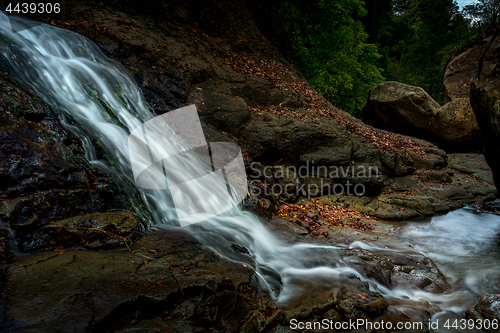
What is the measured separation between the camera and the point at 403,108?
16.7m

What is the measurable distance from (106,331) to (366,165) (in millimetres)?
9269

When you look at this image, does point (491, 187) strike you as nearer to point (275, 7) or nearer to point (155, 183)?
point (275, 7)

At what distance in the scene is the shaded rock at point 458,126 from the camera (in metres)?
15.3

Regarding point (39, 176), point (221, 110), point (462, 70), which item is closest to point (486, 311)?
point (39, 176)

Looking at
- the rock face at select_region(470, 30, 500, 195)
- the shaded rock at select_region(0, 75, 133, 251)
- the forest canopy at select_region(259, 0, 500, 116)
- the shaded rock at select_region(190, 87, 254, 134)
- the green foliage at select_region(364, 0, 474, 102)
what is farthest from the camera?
the green foliage at select_region(364, 0, 474, 102)

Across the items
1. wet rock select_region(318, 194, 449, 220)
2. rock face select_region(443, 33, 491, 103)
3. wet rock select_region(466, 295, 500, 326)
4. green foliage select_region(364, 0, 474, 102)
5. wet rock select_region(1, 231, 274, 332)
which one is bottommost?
wet rock select_region(466, 295, 500, 326)

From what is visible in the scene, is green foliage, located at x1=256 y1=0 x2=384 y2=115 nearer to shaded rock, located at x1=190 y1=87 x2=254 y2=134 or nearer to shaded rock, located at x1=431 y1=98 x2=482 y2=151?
shaded rock, located at x1=431 y1=98 x2=482 y2=151

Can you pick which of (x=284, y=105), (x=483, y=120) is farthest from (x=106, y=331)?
(x=284, y=105)

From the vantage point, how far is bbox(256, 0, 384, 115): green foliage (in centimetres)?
1349

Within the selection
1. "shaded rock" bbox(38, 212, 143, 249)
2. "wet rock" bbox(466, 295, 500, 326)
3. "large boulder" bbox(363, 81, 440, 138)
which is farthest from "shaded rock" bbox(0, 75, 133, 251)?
"large boulder" bbox(363, 81, 440, 138)

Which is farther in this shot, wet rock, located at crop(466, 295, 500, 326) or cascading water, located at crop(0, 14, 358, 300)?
cascading water, located at crop(0, 14, 358, 300)

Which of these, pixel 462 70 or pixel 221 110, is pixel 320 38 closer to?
pixel 221 110

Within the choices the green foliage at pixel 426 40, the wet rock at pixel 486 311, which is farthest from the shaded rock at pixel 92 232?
the green foliage at pixel 426 40

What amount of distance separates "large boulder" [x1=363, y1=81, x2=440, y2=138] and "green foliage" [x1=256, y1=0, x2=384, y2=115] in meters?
2.10
